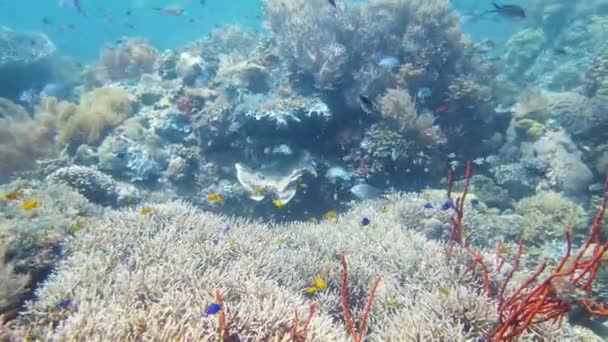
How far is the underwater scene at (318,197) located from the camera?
375 centimetres

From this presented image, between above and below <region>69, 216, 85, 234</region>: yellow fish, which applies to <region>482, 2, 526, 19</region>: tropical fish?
above

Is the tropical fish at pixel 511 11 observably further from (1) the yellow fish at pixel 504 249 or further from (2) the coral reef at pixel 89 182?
(2) the coral reef at pixel 89 182

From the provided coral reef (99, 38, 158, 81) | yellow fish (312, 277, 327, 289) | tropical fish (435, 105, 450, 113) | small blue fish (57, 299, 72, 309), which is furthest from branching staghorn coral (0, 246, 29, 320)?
coral reef (99, 38, 158, 81)

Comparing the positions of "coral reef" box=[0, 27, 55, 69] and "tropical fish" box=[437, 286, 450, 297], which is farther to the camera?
"coral reef" box=[0, 27, 55, 69]

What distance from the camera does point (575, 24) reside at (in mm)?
21516

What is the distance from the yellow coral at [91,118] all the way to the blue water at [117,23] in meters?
30.2

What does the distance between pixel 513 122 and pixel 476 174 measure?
3.08 meters

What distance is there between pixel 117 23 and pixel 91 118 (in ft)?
208

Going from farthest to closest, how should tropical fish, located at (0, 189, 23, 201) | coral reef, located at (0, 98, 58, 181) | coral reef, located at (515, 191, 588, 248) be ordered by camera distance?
1. coral reef, located at (0, 98, 58, 181)
2. coral reef, located at (515, 191, 588, 248)
3. tropical fish, located at (0, 189, 23, 201)

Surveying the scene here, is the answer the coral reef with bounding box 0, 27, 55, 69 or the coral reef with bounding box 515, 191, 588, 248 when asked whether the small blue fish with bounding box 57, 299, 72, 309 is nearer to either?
the coral reef with bounding box 515, 191, 588, 248

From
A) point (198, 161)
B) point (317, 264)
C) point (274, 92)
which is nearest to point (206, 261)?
point (317, 264)

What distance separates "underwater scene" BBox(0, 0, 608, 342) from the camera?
3.75 meters

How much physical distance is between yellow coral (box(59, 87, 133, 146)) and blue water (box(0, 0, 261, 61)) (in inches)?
1190

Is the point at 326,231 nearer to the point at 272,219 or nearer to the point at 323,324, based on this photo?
the point at 272,219
